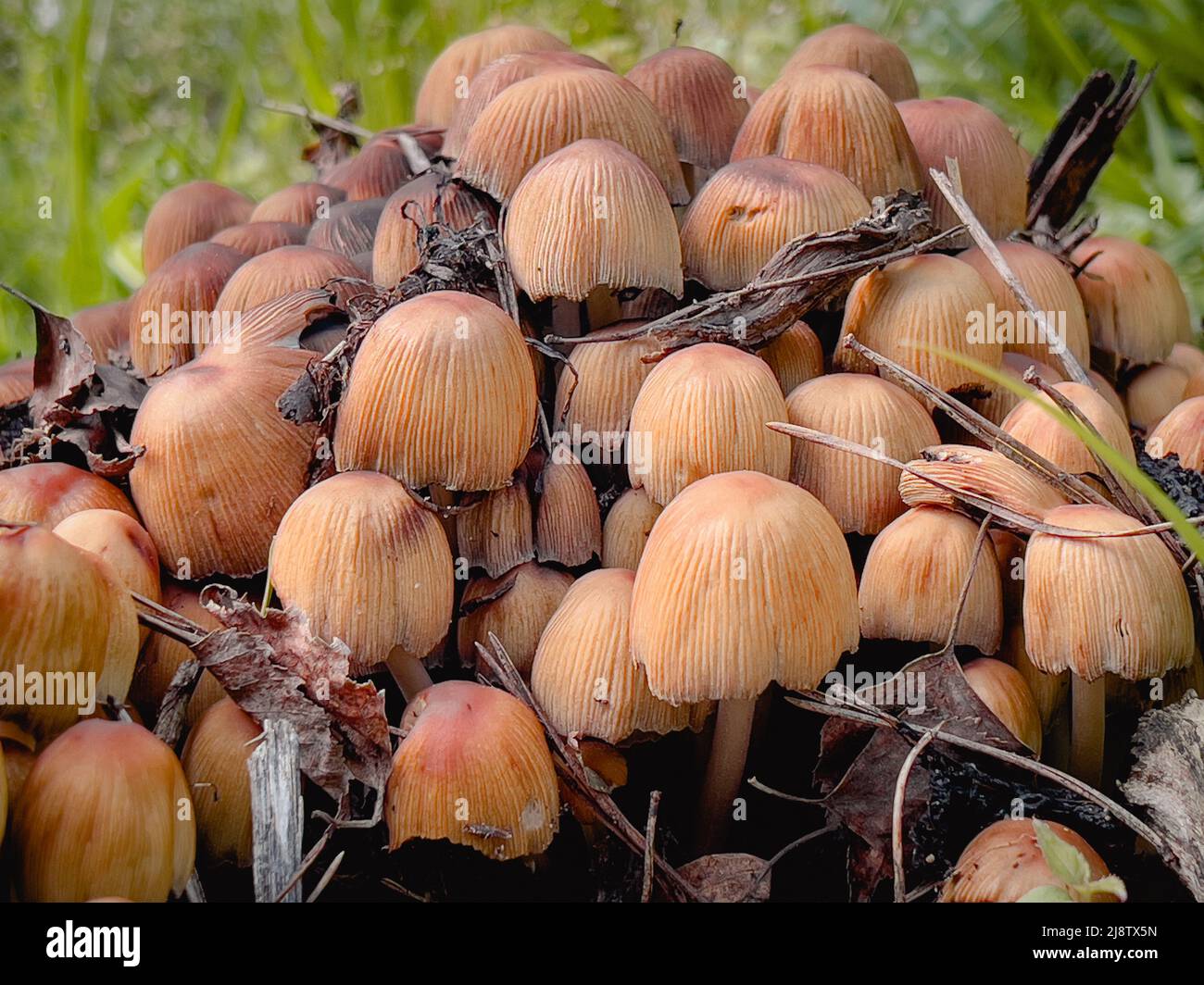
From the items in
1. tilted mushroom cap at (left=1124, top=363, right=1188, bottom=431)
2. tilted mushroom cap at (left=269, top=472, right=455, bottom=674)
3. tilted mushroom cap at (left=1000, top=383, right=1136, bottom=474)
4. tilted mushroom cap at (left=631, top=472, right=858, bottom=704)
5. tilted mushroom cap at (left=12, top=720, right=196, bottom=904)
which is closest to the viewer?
tilted mushroom cap at (left=12, top=720, right=196, bottom=904)

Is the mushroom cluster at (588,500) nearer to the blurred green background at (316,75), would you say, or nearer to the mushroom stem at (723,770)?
the mushroom stem at (723,770)

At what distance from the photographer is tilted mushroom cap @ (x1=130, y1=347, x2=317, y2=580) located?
1545mm

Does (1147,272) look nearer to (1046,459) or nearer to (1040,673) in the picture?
(1046,459)

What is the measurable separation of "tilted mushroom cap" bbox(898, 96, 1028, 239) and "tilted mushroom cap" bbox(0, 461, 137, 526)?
4.20 feet

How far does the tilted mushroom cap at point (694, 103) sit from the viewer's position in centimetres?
196

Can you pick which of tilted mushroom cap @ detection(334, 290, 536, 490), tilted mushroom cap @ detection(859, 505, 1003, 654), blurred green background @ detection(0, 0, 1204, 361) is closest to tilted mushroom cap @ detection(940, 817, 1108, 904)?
tilted mushroom cap @ detection(859, 505, 1003, 654)

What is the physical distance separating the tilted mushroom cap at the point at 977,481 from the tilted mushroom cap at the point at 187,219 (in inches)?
54.7

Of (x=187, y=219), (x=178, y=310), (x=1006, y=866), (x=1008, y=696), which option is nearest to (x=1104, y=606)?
(x=1008, y=696)

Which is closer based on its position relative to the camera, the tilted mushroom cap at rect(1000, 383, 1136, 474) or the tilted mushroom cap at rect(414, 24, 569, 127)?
the tilted mushroom cap at rect(1000, 383, 1136, 474)

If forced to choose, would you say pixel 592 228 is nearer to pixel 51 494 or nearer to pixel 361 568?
pixel 361 568

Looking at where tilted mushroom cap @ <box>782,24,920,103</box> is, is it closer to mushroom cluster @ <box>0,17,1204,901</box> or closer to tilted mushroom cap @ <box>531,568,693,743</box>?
mushroom cluster @ <box>0,17,1204,901</box>

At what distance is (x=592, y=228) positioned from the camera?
1556 mm

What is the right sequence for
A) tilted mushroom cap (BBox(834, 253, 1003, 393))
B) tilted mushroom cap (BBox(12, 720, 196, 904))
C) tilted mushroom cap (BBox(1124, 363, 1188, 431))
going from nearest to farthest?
tilted mushroom cap (BBox(12, 720, 196, 904)) → tilted mushroom cap (BBox(834, 253, 1003, 393)) → tilted mushroom cap (BBox(1124, 363, 1188, 431))

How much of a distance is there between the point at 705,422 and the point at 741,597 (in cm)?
25
